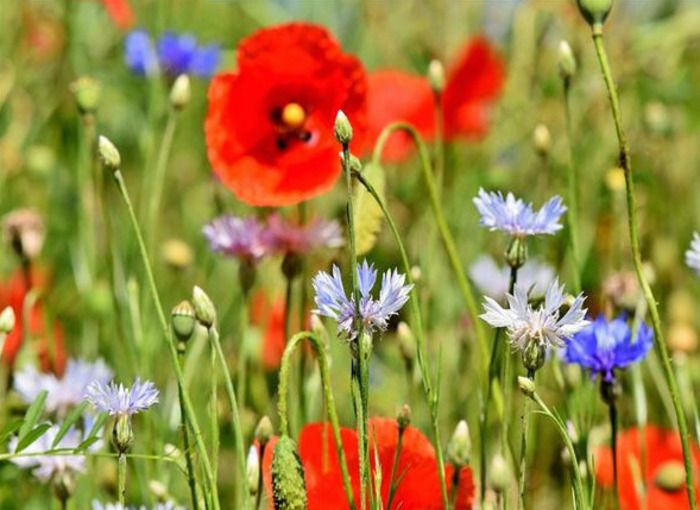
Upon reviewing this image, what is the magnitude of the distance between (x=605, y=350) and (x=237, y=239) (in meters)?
0.38

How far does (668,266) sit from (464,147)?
63cm

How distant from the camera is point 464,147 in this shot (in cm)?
247

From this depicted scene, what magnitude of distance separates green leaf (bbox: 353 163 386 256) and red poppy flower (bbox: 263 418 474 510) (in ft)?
0.56

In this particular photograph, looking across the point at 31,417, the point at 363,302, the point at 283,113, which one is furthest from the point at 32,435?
the point at 283,113

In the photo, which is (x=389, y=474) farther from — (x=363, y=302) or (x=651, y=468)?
(x=651, y=468)

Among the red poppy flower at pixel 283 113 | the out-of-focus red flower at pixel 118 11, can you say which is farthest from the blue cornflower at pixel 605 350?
the out-of-focus red flower at pixel 118 11

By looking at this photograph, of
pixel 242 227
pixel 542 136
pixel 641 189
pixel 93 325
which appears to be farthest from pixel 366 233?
pixel 641 189

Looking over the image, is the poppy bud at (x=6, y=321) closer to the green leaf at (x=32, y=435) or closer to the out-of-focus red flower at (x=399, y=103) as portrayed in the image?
the green leaf at (x=32, y=435)

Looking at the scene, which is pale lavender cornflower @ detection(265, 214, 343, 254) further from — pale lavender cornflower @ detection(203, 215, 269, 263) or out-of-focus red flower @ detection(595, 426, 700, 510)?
out-of-focus red flower @ detection(595, 426, 700, 510)

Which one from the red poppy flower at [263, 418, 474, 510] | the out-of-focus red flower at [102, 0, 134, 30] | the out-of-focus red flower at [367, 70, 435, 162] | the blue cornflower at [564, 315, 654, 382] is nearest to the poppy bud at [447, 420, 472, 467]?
the red poppy flower at [263, 418, 474, 510]

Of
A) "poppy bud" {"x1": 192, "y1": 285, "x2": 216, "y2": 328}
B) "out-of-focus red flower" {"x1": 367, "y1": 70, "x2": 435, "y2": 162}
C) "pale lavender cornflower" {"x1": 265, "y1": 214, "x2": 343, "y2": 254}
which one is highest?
"out-of-focus red flower" {"x1": 367, "y1": 70, "x2": 435, "y2": 162}

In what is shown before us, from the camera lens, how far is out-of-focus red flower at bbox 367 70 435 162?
1874mm

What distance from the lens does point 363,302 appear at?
33.5 inches

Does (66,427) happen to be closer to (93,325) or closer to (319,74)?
(319,74)
